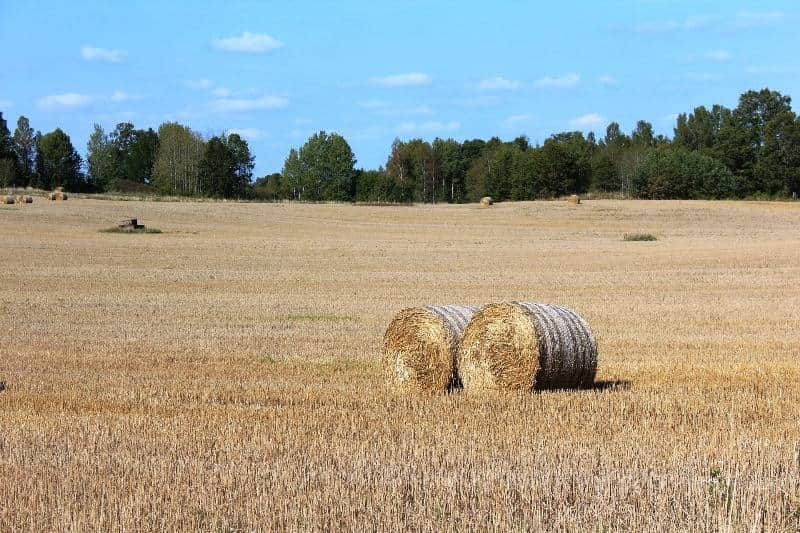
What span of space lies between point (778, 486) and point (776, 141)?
94.0m

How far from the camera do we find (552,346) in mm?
10547

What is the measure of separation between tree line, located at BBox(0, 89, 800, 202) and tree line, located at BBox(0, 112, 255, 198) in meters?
0.16

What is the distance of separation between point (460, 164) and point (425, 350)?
392 ft

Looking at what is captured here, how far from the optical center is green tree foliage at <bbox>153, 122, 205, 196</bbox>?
394 ft

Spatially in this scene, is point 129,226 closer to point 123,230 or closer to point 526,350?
point 123,230

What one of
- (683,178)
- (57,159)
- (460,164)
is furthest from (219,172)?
(683,178)

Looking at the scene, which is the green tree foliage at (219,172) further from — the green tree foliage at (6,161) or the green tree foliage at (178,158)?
the green tree foliage at (6,161)

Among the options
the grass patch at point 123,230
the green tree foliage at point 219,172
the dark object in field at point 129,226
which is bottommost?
Result: the grass patch at point 123,230

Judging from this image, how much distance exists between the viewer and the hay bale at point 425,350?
36.2 feet

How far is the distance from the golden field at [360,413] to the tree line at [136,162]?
3043 inches

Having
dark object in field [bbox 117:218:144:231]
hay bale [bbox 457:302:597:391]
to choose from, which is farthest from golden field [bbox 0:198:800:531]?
dark object in field [bbox 117:218:144:231]

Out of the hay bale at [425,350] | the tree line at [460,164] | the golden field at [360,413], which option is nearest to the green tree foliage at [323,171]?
the tree line at [460,164]

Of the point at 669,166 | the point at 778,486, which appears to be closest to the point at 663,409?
the point at 778,486

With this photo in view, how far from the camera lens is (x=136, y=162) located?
138 m
